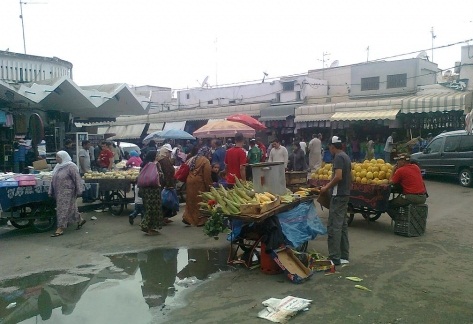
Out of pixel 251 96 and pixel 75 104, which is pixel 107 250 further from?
pixel 251 96

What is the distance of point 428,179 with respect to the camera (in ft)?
51.7

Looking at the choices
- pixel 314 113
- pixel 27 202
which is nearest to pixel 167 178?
pixel 27 202

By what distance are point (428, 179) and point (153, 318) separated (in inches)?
552

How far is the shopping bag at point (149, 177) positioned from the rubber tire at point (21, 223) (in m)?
2.74

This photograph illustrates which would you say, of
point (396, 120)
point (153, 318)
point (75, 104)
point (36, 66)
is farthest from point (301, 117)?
point (153, 318)

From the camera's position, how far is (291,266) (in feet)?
18.4

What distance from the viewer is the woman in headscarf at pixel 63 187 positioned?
333 inches

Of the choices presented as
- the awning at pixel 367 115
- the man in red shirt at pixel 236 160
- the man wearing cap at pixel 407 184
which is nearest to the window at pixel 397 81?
the awning at pixel 367 115

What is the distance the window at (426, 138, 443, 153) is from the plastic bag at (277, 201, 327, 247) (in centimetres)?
983

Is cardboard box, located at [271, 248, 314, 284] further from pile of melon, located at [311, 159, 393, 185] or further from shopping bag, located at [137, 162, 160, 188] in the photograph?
shopping bag, located at [137, 162, 160, 188]

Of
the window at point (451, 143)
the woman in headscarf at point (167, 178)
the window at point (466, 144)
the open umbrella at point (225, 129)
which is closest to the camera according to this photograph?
the woman in headscarf at point (167, 178)

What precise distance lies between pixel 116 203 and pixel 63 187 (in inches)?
92.3

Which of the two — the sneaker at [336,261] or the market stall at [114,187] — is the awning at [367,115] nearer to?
the market stall at [114,187]

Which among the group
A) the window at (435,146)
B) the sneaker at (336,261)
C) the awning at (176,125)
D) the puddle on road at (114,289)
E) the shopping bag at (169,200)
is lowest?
the puddle on road at (114,289)
